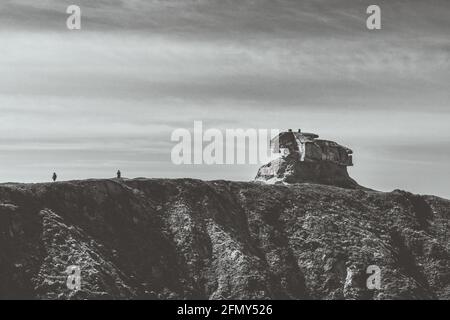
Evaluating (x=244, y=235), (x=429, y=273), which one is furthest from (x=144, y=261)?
(x=429, y=273)

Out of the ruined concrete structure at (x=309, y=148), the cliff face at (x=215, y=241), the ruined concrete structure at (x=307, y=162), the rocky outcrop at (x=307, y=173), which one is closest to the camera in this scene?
the cliff face at (x=215, y=241)

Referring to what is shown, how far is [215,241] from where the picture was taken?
12262 cm

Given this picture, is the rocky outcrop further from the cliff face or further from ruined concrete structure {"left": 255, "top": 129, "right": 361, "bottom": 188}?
the cliff face

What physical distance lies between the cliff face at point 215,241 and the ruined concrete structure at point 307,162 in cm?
1172

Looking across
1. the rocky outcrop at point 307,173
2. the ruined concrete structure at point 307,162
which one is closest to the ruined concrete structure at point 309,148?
the ruined concrete structure at point 307,162

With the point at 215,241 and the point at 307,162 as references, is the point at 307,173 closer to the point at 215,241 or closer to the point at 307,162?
the point at 307,162

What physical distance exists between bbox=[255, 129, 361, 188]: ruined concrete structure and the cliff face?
11.7 meters

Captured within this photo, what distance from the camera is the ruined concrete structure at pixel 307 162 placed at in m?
153

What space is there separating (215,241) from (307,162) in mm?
35505

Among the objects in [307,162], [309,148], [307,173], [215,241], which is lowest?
[215,241]

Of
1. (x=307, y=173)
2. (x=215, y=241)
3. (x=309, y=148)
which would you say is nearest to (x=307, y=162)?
(x=307, y=173)

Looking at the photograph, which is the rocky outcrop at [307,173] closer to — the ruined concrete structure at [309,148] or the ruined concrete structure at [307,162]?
the ruined concrete structure at [307,162]
